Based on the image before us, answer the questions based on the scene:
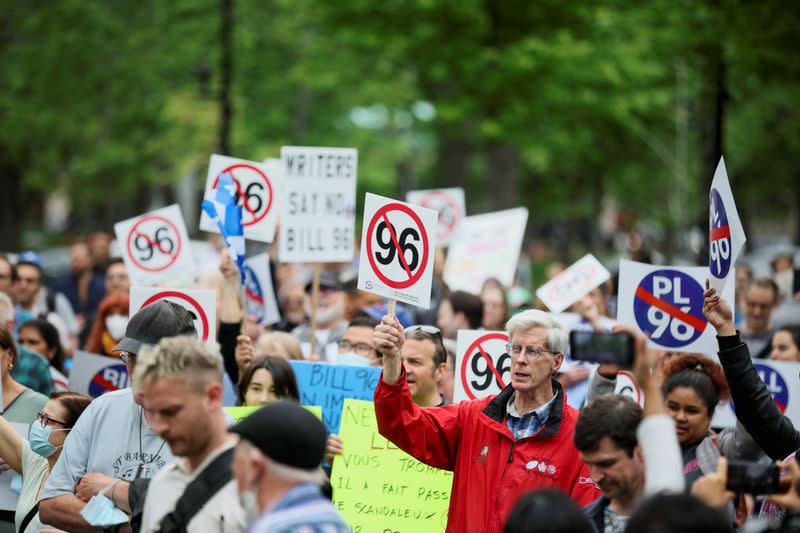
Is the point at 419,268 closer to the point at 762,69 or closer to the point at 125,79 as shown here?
the point at 762,69

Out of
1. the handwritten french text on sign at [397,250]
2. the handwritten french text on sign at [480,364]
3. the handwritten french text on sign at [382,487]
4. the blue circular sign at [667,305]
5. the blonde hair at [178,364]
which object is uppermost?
the handwritten french text on sign at [397,250]

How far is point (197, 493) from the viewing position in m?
4.36

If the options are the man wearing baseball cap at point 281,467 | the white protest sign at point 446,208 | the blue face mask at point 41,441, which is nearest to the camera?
the man wearing baseball cap at point 281,467

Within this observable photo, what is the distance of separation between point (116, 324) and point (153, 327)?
4.11 metres

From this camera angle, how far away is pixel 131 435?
5.53m

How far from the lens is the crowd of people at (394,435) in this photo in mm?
3959

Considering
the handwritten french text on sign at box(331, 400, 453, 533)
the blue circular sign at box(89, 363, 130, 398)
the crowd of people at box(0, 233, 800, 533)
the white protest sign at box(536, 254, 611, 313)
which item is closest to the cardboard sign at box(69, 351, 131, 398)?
the blue circular sign at box(89, 363, 130, 398)

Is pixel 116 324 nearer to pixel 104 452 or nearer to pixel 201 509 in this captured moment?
pixel 104 452

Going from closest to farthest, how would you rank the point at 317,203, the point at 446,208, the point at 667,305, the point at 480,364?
1. the point at 480,364
2. the point at 667,305
3. the point at 317,203
4. the point at 446,208

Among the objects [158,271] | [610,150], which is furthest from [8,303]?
[610,150]

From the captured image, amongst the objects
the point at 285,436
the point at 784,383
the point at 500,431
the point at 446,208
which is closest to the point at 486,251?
the point at 446,208

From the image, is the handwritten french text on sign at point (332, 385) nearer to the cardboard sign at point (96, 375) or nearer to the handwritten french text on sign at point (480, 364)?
the handwritten french text on sign at point (480, 364)

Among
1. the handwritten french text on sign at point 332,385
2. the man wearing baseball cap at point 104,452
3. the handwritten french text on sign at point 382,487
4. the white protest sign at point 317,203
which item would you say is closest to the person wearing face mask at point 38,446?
the man wearing baseball cap at point 104,452

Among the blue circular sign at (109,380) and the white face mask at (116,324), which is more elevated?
the white face mask at (116,324)
